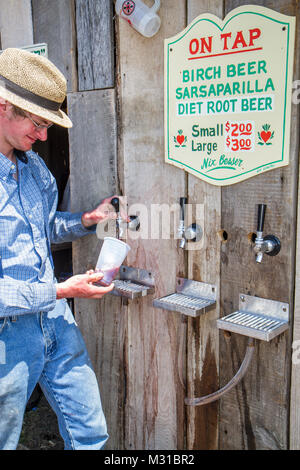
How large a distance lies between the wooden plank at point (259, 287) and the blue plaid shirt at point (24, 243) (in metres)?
0.78

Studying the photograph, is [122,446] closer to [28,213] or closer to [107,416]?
[107,416]

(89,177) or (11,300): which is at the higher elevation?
(89,177)

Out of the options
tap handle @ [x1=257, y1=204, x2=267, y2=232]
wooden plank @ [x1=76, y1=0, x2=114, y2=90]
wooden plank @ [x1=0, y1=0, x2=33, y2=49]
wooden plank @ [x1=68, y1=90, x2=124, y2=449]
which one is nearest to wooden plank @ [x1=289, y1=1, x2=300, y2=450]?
tap handle @ [x1=257, y1=204, x2=267, y2=232]

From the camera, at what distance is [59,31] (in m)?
2.52

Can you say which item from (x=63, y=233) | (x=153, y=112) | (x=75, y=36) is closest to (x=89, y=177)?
(x=63, y=233)

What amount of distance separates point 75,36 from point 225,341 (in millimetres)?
1650

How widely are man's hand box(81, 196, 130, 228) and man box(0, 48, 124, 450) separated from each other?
0.71 feet

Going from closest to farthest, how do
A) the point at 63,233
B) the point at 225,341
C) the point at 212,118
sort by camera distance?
the point at 212,118
the point at 225,341
the point at 63,233

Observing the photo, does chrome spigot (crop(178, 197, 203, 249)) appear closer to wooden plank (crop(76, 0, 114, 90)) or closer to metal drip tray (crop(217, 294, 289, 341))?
metal drip tray (crop(217, 294, 289, 341))

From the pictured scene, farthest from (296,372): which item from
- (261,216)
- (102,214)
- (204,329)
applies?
(102,214)

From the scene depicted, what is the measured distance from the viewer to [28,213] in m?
2.04

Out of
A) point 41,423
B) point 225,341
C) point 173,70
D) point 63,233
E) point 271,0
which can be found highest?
point 271,0

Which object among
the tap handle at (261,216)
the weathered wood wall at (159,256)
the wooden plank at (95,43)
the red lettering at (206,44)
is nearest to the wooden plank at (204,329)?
the weathered wood wall at (159,256)

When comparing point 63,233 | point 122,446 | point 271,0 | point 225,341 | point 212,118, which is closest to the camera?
point 271,0
